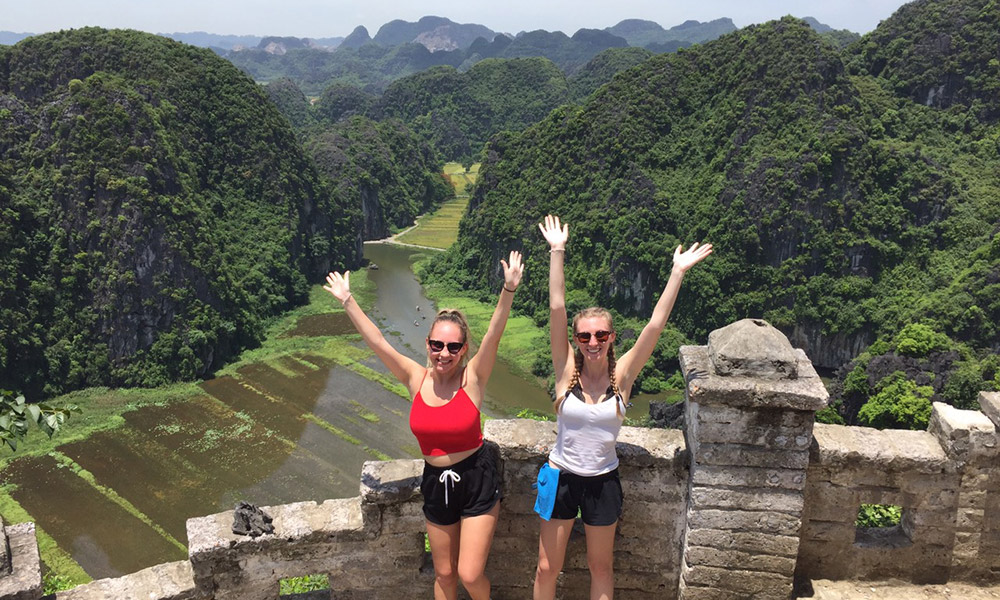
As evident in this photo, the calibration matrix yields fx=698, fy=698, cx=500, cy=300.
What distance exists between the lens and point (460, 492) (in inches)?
218

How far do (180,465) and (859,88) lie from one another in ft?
191

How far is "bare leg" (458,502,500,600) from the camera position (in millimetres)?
5461

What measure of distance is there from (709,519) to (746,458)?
639 millimetres

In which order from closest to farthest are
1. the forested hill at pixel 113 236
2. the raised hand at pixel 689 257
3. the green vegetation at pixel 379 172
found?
the raised hand at pixel 689 257 → the forested hill at pixel 113 236 → the green vegetation at pixel 379 172

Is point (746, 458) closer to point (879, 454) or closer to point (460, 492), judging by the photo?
point (879, 454)

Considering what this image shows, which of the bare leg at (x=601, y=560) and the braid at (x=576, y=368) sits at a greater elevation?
the braid at (x=576, y=368)

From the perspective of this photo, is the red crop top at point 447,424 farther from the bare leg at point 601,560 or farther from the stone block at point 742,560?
the stone block at point 742,560

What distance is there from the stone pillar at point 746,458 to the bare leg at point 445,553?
2.03 meters

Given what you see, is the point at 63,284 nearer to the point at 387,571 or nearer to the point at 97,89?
the point at 97,89

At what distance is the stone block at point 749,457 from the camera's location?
5.67 meters

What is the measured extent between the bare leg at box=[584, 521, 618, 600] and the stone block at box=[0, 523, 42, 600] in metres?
4.39

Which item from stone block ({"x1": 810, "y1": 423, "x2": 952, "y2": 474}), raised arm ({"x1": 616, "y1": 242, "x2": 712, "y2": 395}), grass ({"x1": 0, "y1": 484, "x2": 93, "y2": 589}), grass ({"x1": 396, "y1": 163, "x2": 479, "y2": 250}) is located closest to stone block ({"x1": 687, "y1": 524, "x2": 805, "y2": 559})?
stone block ({"x1": 810, "y1": 423, "x2": 952, "y2": 474})

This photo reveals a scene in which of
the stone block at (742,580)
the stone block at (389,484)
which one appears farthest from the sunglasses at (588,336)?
the stone block at (742,580)

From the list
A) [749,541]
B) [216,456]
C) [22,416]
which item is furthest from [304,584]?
[216,456]
